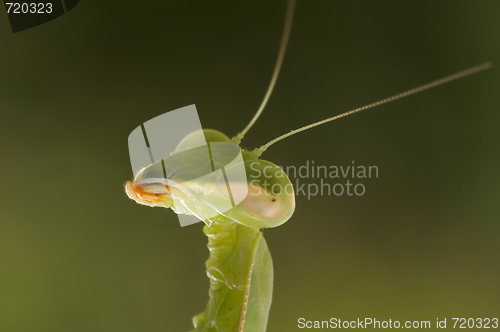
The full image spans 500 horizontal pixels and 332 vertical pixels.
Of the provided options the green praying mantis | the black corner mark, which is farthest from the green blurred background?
the green praying mantis

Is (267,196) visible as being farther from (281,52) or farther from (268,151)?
(281,52)

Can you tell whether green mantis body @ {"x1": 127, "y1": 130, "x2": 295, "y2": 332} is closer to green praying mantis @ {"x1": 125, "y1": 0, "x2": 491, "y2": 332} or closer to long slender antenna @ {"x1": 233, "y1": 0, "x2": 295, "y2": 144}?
green praying mantis @ {"x1": 125, "y1": 0, "x2": 491, "y2": 332}

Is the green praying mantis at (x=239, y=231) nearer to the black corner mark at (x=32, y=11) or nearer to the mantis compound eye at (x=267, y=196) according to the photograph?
the mantis compound eye at (x=267, y=196)

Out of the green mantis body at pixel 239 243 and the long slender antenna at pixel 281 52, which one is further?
the long slender antenna at pixel 281 52

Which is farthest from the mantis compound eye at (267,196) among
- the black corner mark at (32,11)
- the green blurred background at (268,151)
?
the black corner mark at (32,11)

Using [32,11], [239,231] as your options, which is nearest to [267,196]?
[239,231]

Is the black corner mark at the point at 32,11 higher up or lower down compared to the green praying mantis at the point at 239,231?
higher up
